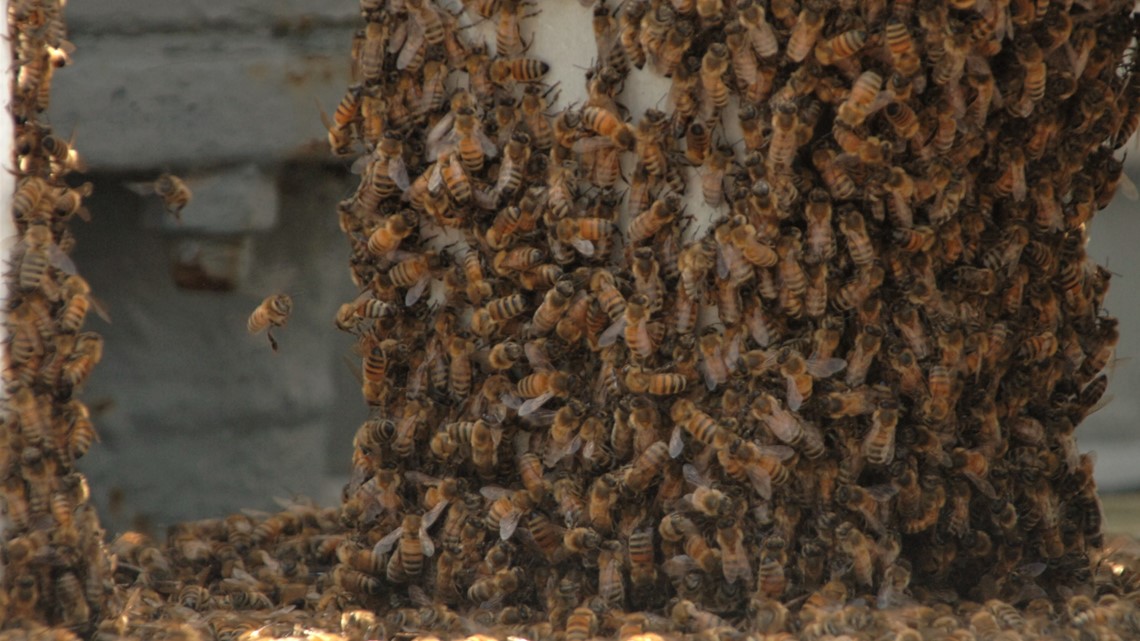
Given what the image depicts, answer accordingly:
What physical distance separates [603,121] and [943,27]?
0.85m

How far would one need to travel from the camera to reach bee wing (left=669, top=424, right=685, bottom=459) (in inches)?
142

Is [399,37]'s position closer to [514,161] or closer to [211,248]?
[514,161]

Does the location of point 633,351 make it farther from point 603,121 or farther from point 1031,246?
point 1031,246

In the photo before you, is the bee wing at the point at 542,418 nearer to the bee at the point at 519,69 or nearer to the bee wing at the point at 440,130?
the bee wing at the point at 440,130

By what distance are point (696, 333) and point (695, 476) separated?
0.37 meters

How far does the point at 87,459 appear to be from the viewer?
5.83m

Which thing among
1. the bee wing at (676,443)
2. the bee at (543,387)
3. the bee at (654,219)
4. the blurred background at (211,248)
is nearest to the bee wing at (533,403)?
the bee at (543,387)

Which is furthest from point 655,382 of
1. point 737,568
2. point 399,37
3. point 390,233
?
point 399,37

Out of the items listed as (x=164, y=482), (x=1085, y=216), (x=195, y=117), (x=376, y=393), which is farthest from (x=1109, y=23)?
(x=164, y=482)

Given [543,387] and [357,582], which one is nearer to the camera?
[543,387]

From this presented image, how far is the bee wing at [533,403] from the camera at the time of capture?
376 cm

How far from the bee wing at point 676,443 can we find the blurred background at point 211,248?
255 centimetres

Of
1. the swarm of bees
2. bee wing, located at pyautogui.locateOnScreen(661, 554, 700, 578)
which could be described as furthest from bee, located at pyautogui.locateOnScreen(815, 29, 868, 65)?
bee wing, located at pyautogui.locateOnScreen(661, 554, 700, 578)

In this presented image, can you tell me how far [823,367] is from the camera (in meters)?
3.59
